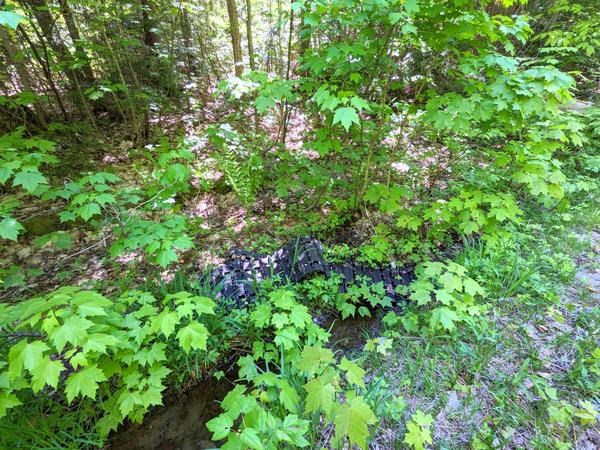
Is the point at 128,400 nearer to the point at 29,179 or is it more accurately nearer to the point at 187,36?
the point at 29,179

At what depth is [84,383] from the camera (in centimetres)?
154

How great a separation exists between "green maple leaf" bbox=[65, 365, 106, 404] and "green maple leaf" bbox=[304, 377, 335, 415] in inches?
42.9

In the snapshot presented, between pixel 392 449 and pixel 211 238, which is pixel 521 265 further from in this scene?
pixel 211 238

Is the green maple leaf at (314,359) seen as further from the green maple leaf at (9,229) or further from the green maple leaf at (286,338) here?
the green maple leaf at (9,229)

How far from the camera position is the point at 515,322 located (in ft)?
8.14

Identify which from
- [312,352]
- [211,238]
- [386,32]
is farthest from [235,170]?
[312,352]

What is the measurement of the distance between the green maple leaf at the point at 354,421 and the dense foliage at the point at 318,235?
0.03 feet

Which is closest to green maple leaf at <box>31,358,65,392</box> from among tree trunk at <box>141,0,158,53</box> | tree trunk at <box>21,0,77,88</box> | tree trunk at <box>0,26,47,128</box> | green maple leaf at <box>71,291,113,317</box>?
green maple leaf at <box>71,291,113,317</box>

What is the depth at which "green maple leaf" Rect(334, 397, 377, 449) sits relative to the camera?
4.53 ft

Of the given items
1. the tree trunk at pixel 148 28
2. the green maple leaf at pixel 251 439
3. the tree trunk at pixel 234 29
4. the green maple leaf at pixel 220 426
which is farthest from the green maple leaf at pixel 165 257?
the tree trunk at pixel 148 28

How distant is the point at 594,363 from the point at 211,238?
12.6ft

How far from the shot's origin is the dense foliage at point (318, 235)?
175 centimetres

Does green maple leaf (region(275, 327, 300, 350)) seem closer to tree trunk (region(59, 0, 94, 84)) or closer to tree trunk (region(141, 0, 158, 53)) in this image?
tree trunk (region(59, 0, 94, 84))

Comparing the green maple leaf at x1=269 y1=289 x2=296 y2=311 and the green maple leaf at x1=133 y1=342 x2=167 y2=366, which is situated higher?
the green maple leaf at x1=133 y1=342 x2=167 y2=366
